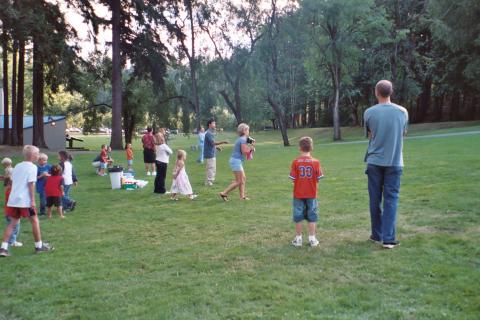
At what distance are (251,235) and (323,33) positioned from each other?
34254 millimetres

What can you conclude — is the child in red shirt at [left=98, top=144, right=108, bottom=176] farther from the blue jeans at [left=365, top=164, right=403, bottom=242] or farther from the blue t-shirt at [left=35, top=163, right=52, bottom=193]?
the blue jeans at [left=365, top=164, right=403, bottom=242]

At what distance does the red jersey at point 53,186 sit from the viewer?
971cm

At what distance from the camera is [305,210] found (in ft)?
21.9

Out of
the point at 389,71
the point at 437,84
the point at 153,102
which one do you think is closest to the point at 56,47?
the point at 153,102

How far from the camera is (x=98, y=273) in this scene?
568cm

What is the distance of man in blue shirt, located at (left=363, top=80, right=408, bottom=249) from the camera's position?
6.30 metres

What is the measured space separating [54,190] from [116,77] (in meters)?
23.6

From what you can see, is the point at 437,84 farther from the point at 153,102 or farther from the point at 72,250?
the point at 72,250

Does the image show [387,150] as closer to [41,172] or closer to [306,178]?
[306,178]

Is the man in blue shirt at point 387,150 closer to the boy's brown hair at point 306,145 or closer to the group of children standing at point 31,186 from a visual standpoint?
the boy's brown hair at point 306,145

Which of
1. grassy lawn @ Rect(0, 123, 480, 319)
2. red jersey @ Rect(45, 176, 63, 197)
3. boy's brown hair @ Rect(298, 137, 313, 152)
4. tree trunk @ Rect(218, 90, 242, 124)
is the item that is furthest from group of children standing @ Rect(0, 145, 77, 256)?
tree trunk @ Rect(218, 90, 242, 124)

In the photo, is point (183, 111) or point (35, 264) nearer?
point (35, 264)

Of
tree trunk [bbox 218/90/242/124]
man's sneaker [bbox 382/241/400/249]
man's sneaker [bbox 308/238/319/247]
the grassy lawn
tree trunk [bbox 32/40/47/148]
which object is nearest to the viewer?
the grassy lawn

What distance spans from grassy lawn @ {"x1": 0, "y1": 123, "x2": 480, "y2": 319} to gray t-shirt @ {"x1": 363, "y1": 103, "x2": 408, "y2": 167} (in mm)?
1169
